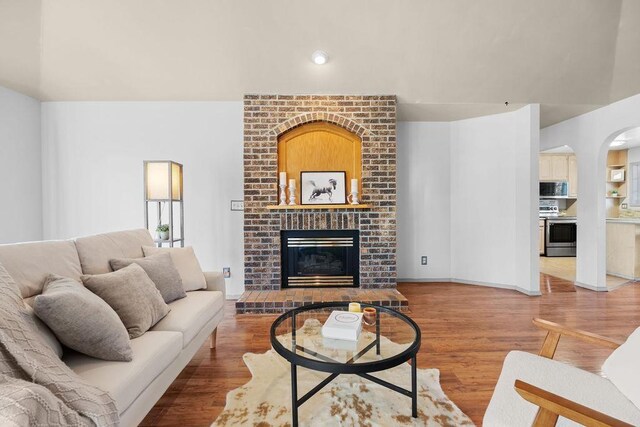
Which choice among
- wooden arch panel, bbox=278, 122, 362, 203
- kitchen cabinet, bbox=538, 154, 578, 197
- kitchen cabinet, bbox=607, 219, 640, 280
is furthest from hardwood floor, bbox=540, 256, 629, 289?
wooden arch panel, bbox=278, 122, 362, 203

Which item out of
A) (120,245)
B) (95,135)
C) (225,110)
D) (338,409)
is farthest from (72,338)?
(95,135)

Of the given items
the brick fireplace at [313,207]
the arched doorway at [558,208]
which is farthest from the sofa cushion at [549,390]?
the arched doorway at [558,208]

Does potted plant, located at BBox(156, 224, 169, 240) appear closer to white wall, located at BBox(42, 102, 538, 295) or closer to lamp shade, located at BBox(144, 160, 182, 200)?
lamp shade, located at BBox(144, 160, 182, 200)

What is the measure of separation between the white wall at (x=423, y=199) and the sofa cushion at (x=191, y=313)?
2.82 m

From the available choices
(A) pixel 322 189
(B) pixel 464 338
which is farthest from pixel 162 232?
(B) pixel 464 338

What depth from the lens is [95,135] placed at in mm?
3705

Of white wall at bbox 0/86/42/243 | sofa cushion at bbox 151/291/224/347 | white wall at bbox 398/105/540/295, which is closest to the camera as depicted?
sofa cushion at bbox 151/291/224/347

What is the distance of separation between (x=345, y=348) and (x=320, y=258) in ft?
7.16

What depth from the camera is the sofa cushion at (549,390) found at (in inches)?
41.2

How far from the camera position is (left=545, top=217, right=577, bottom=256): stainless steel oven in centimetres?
624

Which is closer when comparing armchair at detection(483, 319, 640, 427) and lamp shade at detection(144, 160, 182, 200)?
Answer: armchair at detection(483, 319, 640, 427)

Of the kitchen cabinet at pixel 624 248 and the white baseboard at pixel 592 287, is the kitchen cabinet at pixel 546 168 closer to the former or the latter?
the kitchen cabinet at pixel 624 248

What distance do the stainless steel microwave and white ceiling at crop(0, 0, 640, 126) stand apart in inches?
128

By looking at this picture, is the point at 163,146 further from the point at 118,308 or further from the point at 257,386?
the point at 257,386
